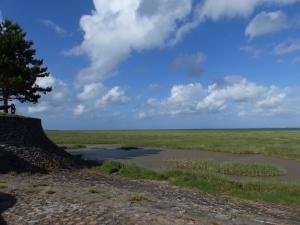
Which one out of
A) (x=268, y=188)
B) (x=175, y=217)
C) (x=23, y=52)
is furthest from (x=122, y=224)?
(x=23, y=52)

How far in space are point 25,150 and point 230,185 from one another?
16.1 metres

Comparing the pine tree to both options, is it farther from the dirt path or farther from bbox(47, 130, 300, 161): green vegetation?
bbox(47, 130, 300, 161): green vegetation

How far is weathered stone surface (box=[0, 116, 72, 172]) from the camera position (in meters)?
27.9

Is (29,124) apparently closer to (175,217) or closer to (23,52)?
(23,52)

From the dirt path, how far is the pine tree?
20566 mm

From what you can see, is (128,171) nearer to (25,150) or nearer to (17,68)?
(25,150)

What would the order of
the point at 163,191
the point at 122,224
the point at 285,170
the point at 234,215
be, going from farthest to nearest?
the point at 285,170
the point at 163,191
the point at 234,215
the point at 122,224

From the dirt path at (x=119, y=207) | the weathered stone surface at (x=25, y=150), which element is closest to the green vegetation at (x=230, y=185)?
the dirt path at (x=119, y=207)

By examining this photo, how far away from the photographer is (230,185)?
2628cm

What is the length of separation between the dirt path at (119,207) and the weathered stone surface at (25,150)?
375cm

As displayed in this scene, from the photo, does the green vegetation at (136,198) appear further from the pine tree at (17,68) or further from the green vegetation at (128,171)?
the pine tree at (17,68)

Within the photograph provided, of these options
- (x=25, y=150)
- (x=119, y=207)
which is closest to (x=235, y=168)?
(x=25, y=150)

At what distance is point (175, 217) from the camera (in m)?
15.0

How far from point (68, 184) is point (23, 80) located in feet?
77.9
